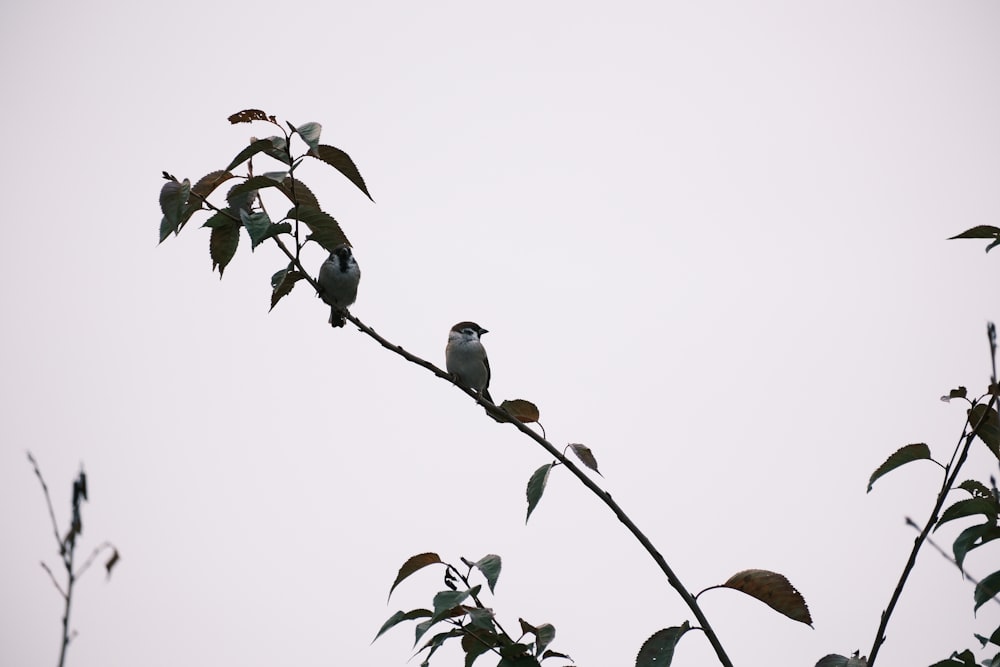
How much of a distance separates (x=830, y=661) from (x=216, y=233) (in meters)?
1.86

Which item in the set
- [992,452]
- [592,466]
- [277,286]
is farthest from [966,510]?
[277,286]

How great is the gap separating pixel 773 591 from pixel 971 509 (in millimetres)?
544

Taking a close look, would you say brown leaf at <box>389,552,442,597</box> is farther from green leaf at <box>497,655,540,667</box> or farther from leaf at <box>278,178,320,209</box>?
leaf at <box>278,178,320,209</box>

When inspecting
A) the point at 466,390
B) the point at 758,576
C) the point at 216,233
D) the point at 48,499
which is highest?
the point at 216,233

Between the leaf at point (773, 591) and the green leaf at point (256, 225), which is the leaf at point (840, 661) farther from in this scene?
the green leaf at point (256, 225)

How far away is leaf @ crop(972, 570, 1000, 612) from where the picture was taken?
2301mm

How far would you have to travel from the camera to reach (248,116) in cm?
256

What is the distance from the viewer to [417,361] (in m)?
2.54

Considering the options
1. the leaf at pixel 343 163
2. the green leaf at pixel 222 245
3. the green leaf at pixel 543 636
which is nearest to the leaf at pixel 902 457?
the green leaf at pixel 543 636

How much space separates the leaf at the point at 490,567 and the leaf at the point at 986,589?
113cm

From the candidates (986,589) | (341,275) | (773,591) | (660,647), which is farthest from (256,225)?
(341,275)

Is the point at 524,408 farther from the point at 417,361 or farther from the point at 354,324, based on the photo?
the point at 354,324

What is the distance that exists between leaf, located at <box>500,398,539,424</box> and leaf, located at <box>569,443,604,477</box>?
24cm

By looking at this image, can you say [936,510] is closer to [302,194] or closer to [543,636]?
[543,636]
